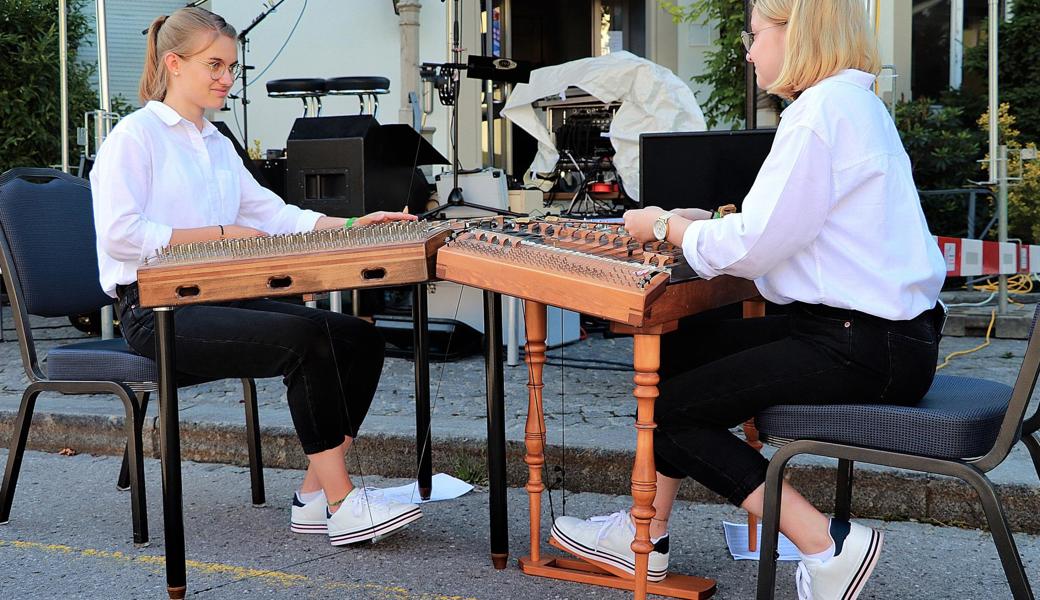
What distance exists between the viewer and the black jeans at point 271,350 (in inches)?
117

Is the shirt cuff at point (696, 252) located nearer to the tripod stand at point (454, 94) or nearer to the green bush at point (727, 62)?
the tripod stand at point (454, 94)

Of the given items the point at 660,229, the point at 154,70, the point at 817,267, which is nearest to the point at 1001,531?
the point at 817,267

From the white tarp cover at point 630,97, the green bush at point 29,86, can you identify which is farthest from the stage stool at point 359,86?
the green bush at point 29,86

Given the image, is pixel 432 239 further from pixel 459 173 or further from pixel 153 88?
pixel 459 173

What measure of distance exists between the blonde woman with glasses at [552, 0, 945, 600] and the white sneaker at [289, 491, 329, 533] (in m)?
1.24

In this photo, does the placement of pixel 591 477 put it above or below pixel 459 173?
below

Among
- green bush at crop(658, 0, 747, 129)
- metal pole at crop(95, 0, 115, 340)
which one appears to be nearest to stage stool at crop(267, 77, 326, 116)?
metal pole at crop(95, 0, 115, 340)

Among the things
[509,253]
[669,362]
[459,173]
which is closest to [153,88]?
[509,253]

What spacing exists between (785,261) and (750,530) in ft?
3.32

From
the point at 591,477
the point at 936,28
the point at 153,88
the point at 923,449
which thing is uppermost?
the point at 936,28

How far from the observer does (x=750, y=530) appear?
121 inches

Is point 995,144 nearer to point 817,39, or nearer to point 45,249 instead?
point 817,39

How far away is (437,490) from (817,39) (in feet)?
6.76

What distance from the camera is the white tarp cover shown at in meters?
7.50
